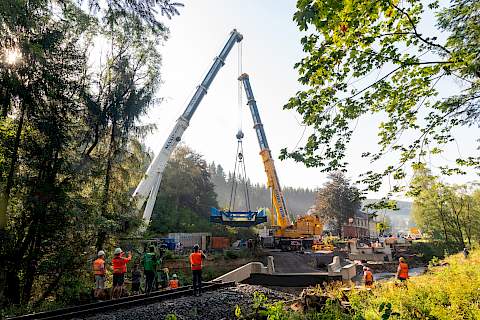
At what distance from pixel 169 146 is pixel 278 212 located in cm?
1240

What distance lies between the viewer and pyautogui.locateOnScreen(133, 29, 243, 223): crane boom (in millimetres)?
19656

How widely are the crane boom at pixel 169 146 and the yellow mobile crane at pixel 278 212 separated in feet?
21.0

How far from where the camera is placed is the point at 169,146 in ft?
73.7

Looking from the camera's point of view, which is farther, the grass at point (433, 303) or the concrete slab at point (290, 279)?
the concrete slab at point (290, 279)

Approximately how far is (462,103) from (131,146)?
1546 cm

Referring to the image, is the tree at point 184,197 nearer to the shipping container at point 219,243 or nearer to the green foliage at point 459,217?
the shipping container at point 219,243

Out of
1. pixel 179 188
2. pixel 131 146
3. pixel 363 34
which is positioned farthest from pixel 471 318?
pixel 179 188

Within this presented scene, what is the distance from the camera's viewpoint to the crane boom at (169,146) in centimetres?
1966

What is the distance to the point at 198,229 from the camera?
3784 cm

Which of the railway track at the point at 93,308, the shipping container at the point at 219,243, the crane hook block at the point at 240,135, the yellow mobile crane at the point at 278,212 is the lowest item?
the shipping container at the point at 219,243

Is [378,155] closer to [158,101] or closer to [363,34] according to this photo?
A: [363,34]

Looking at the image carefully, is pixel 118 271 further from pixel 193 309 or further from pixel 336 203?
pixel 336 203

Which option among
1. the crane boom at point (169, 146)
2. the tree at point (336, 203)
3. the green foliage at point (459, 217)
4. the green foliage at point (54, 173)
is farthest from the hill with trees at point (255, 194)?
the green foliage at point (54, 173)

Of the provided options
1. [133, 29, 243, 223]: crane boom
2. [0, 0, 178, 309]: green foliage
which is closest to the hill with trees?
[133, 29, 243, 223]: crane boom
